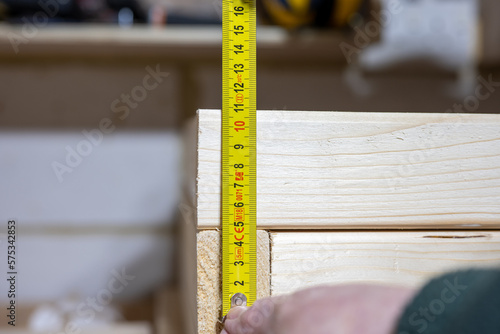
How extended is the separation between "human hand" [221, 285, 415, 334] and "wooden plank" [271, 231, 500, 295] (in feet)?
0.39

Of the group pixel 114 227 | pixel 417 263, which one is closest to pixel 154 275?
pixel 114 227

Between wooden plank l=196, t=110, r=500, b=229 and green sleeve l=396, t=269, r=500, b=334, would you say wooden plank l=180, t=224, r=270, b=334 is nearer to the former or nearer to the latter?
wooden plank l=196, t=110, r=500, b=229

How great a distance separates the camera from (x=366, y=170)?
494mm

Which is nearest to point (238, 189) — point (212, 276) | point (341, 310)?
point (212, 276)

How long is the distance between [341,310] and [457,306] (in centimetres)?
8

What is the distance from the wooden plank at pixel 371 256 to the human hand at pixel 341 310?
12 cm

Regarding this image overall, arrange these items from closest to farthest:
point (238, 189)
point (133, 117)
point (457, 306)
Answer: point (457, 306)
point (238, 189)
point (133, 117)

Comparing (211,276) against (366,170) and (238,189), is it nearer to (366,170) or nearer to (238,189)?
(238,189)

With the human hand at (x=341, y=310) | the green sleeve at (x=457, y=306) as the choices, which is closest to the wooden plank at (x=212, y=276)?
the human hand at (x=341, y=310)

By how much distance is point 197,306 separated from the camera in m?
0.49

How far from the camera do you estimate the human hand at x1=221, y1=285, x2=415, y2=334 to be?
0.29 meters

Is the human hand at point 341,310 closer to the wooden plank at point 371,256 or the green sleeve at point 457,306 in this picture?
the green sleeve at point 457,306

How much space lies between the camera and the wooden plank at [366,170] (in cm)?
48

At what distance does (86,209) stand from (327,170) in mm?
810
